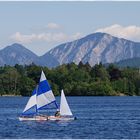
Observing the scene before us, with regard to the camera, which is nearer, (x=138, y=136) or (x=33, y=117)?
(x=138, y=136)

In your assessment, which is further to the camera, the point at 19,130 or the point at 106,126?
the point at 106,126

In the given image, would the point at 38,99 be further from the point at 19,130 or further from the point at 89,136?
the point at 89,136

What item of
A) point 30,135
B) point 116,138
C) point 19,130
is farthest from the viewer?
point 19,130

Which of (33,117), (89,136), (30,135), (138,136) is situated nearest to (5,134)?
(30,135)

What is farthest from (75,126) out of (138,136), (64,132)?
(138,136)

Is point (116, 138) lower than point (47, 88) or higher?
lower

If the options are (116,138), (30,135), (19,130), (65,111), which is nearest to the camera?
(116,138)

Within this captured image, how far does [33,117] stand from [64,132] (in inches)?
675

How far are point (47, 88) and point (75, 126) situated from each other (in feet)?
34.5

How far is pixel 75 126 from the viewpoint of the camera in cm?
6881

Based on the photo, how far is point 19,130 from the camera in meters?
64.2

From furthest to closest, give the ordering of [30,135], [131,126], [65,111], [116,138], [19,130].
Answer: [65,111], [131,126], [19,130], [30,135], [116,138]

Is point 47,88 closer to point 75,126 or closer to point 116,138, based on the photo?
point 75,126

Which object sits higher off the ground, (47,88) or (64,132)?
(47,88)
